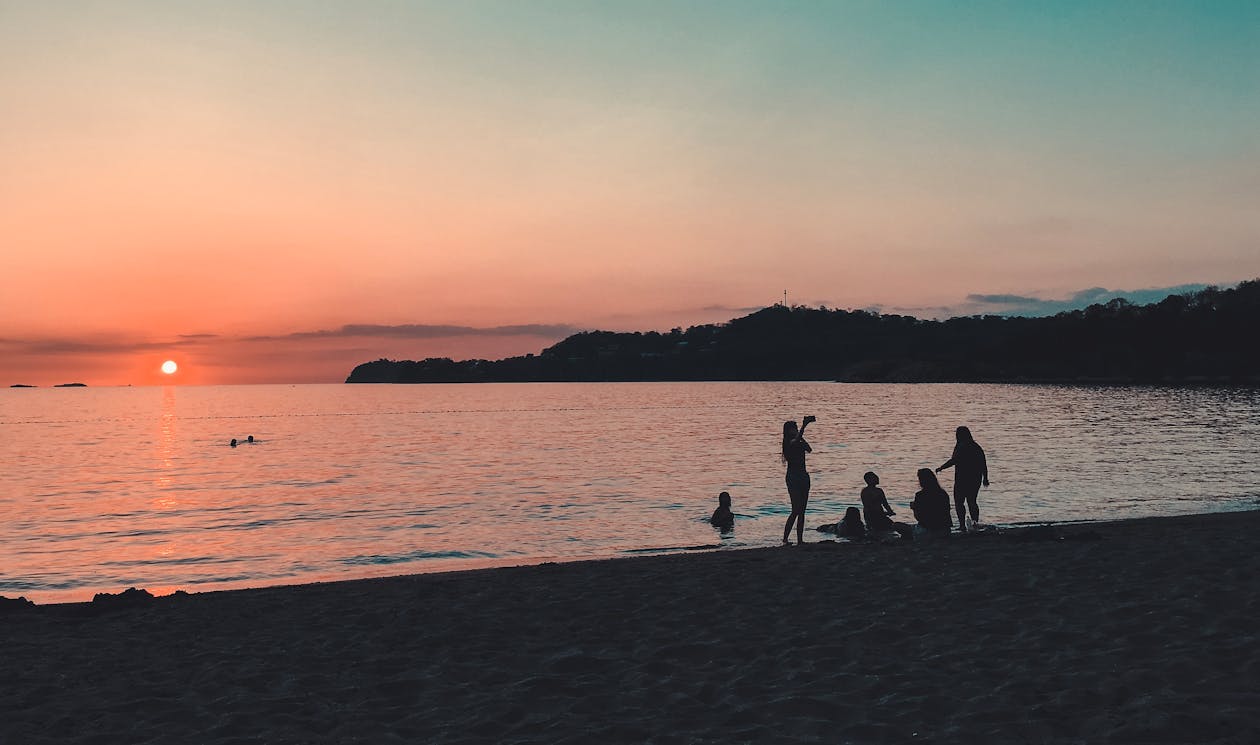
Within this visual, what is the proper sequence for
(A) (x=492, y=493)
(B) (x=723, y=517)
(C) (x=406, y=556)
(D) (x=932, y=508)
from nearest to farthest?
(D) (x=932, y=508)
(C) (x=406, y=556)
(B) (x=723, y=517)
(A) (x=492, y=493)

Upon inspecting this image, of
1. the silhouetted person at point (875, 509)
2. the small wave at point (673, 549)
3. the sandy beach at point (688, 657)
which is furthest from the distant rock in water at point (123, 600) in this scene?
the silhouetted person at point (875, 509)

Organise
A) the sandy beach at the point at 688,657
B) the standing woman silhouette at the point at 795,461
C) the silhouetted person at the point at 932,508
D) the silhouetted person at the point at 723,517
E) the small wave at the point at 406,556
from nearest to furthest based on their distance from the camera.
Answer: the sandy beach at the point at 688,657, the standing woman silhouette at the point at 795,461, the silhouetted person at the point at 932,508, the small wave at the point at 406,556, the silhouetted person at the point at 723,517

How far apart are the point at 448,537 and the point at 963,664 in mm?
16890

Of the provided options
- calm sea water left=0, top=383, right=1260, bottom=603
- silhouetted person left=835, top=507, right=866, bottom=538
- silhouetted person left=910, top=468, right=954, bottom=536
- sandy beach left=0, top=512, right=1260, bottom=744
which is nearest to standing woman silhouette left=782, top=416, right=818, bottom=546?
silhouetted person left=835, top=507, right=866, bottom=538

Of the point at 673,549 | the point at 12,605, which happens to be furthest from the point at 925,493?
the point at 12,605

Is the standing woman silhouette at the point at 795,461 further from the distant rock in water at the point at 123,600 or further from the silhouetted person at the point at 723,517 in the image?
the distant rock in water at the point at 123,600

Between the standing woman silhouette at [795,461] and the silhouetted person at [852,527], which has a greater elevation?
the standing woman silhouette at [795,461]

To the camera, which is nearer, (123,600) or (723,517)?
(123,600)

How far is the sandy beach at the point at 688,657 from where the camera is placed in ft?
22.1

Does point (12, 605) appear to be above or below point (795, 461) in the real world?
Result: below

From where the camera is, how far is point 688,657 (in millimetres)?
8680

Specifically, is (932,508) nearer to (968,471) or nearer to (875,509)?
(968,471)

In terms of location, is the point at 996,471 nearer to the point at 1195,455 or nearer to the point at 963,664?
the point at 1195,455

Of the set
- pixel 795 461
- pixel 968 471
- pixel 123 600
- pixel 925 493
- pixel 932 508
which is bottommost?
pixel 123 600
